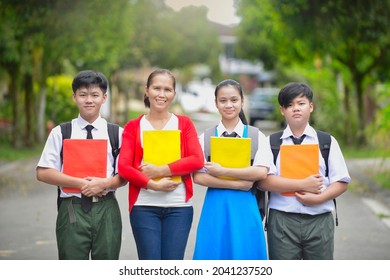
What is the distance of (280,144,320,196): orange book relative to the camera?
4.12 m

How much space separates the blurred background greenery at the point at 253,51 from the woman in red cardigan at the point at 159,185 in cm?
682

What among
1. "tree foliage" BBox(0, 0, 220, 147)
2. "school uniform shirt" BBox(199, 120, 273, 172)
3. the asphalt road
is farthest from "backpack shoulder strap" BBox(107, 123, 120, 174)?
"tree foliage" BBox(0, 0, 220, 147)

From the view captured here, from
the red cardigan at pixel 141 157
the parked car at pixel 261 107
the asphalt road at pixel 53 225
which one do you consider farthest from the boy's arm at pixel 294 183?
the parked car at pixel 261 107

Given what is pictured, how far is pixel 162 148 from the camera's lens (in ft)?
13.5

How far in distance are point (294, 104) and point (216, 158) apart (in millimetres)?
538

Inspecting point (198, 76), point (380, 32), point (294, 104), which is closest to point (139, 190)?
point (294, 104)

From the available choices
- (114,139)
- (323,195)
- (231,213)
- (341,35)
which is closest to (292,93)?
Answer: (323,195)

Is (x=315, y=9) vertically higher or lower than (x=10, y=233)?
higher

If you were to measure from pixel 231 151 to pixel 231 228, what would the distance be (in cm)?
42

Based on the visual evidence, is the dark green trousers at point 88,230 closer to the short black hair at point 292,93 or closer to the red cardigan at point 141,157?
the red cardigan at point 141,157

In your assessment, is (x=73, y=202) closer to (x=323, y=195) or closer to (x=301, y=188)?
(x=301, y=188)
